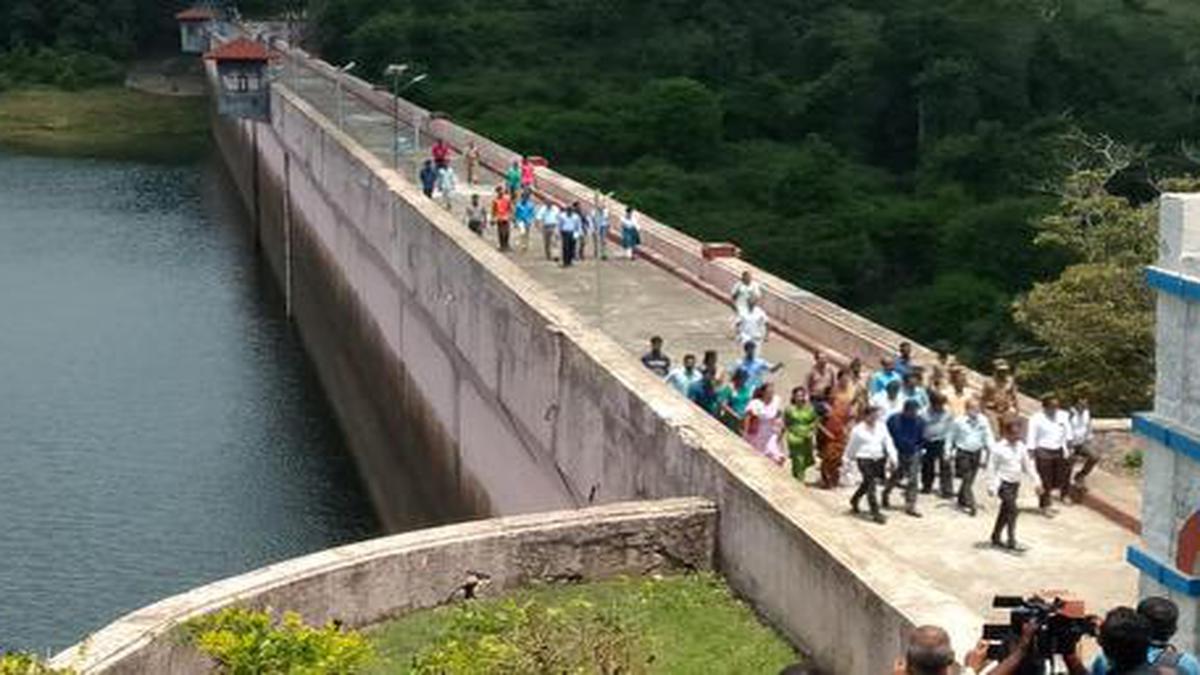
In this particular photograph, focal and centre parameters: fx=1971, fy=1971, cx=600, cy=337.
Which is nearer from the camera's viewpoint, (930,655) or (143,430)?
(930,655)

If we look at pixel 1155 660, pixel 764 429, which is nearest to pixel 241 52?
pixel 764 429

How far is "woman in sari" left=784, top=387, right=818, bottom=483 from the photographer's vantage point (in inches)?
626

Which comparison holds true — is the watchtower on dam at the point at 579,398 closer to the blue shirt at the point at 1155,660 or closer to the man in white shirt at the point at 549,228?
the man in white shirt at the point at 549,228

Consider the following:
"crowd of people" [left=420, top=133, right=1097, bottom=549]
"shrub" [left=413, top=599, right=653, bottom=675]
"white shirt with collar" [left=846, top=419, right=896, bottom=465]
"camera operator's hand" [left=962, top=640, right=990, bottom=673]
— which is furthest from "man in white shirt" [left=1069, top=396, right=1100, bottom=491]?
"camera operator's hand" [left=962, top=640, right=990, bottom=673]

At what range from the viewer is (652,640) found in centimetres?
1281

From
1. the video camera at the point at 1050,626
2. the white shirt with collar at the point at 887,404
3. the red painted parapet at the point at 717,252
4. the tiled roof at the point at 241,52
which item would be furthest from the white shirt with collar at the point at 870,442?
the tiled roof at the point at 241,52

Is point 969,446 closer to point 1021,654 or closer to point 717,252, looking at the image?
point 1021,654

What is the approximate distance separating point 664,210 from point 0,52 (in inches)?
2058

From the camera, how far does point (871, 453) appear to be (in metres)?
14.9

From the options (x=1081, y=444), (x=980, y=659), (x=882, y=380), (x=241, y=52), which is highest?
(x=980, y=659)

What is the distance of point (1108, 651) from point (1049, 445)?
790cm

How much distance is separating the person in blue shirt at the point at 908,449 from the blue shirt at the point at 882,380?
126cm

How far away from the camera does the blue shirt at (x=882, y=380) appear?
16788mm

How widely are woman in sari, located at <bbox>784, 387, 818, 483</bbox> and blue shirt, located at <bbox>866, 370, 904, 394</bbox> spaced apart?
893 mm
